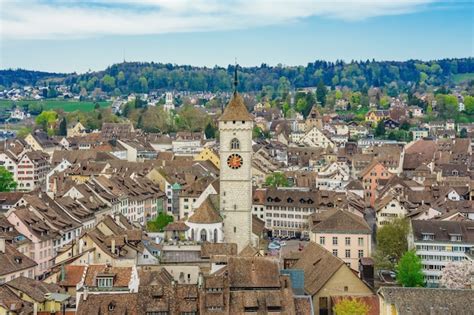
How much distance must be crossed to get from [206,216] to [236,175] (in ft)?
13.9

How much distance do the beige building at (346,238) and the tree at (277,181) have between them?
1506 inches

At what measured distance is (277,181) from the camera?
385 feet

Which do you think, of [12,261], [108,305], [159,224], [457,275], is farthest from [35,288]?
[159,224]

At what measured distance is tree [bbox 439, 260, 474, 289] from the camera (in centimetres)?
6571

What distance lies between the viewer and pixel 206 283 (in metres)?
46.6

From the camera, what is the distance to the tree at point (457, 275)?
216 ft

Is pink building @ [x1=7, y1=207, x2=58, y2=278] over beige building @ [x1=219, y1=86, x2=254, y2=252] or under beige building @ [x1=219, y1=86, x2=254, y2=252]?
under

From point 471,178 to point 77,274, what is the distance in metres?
79.7

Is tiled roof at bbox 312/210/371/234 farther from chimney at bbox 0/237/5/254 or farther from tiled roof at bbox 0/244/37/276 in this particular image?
chimney at bbox 0/237/5/254

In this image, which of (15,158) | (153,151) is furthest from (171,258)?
(153,151)

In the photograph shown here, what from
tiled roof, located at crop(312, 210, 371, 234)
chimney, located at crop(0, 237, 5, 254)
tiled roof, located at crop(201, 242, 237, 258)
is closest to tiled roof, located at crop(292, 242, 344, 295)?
tiled roof, located at crop(201, 242, 237, 258)

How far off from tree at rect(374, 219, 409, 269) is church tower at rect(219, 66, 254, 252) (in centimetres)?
1159

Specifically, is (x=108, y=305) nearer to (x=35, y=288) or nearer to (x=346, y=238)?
(x=35, y=288)

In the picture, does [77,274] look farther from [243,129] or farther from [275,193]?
[275,193]
